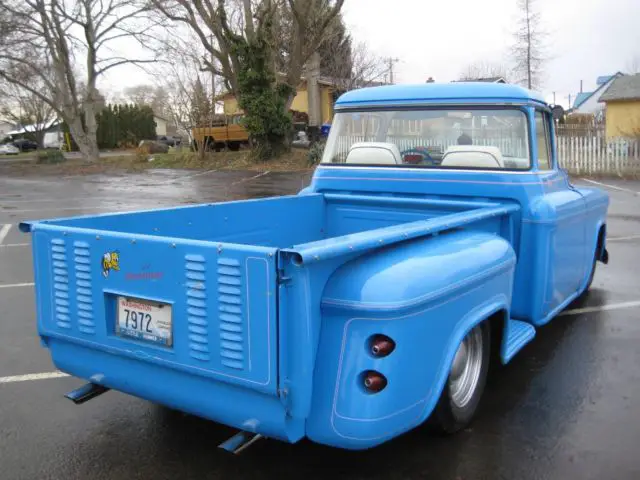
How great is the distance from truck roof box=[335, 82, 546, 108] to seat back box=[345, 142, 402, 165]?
13.6 inches

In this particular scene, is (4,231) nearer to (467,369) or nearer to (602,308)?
(602,308)

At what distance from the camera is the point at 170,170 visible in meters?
26.8

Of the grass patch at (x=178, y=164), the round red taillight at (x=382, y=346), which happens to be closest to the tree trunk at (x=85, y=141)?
the grass patch at (x=178, y=164)

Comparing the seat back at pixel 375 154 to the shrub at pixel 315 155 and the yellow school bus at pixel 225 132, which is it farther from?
the yellow school bus at pixel 225 132

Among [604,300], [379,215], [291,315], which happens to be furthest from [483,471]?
[604,300]

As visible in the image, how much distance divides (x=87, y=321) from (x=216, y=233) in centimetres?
139

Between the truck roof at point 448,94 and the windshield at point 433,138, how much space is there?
0.08 meters

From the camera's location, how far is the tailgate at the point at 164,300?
269 centimetres

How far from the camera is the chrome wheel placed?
11.7 feet

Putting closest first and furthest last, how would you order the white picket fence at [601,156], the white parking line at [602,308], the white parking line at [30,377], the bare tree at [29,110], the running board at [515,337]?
the running board at [515,337]
the white parking line at [30,377]
the white parking line at [602,308]
the white picket fence at [601,156]
the bare tree at [29,110]

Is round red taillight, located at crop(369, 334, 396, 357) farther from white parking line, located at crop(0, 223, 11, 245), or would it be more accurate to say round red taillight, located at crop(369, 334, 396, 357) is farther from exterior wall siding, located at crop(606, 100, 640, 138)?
exterior wall siding, located at crop(606, 100, 640, 138)

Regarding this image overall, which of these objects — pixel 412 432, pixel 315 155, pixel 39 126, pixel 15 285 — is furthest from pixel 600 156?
pixel 39 126

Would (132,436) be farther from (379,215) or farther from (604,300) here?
(604,300)

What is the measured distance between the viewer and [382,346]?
2748mm
